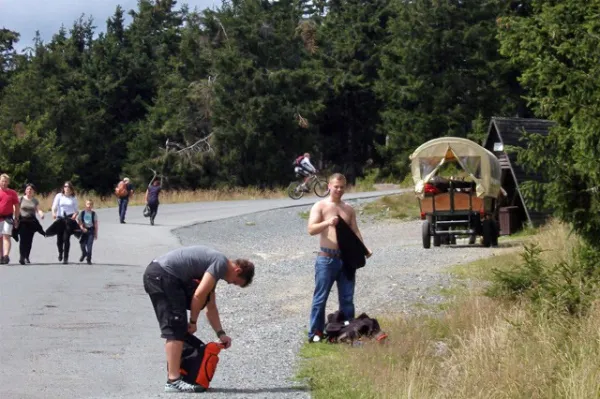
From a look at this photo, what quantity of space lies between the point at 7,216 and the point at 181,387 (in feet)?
44.8

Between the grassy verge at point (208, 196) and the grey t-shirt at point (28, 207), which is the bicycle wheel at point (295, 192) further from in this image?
the grey t-shirt at point (28, 207)

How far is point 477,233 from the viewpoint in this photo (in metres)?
27.2

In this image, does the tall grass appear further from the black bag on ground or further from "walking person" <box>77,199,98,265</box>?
the black bag on ground

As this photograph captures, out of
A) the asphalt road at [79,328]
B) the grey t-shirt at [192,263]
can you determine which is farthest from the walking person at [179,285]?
the asphalt road at [79,328]

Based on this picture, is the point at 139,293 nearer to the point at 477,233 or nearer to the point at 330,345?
the point at 330,345

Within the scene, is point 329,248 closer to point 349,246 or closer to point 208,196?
point 349,246

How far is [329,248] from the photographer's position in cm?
1226

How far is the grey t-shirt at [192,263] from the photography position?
9422mm

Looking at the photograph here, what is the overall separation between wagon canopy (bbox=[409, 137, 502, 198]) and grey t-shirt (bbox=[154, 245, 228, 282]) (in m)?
18.3

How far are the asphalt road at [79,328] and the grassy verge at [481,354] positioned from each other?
1565mm

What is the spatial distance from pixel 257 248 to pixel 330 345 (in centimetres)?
1835

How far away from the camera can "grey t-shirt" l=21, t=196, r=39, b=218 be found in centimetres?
2270

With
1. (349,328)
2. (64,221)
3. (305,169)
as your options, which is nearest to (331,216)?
(349,328)

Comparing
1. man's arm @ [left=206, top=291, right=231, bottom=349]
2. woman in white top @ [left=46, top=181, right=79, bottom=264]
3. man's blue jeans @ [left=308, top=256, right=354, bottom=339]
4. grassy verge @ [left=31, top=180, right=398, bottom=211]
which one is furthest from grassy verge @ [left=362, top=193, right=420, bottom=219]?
man's arm @ [left=206, top=291, right=231, bottom=349]
